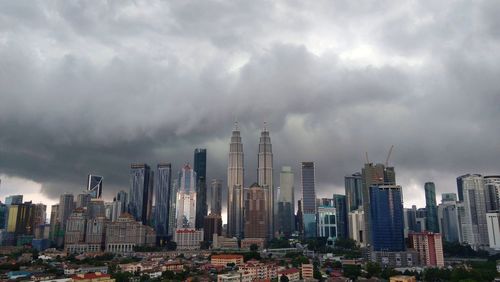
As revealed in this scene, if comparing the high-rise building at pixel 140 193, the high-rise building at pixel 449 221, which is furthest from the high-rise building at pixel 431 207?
the high-rise building at pixel 140 193

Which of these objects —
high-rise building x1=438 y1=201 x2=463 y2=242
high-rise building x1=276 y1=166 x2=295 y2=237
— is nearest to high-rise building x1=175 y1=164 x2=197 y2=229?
high-rise building x1=276 y1=166 x2=295 y2=237

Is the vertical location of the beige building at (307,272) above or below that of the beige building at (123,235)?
below

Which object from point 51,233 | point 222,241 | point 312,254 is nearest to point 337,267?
point 312,254

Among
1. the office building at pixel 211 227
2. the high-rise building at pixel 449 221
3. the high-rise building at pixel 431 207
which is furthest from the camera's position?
the office building at pixel 211 227

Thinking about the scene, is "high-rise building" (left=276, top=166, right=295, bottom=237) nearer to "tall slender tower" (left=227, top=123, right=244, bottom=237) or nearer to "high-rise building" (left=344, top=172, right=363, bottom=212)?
"tall slender tower" (left=227, top=123, right=244, bottom=237)

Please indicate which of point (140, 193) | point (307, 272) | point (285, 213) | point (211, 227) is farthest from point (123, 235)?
point (285, 213)

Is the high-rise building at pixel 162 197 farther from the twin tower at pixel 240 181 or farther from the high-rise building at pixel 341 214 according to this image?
the high-rise building at pixel 341 214
